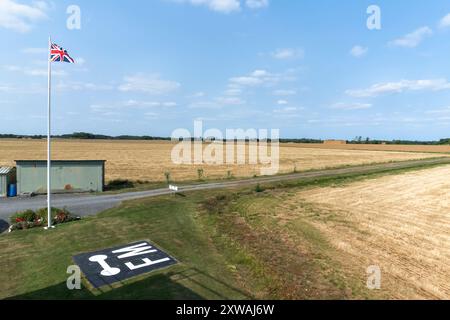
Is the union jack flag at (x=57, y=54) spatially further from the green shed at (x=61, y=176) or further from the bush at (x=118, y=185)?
the bush at (x=118, y=185)

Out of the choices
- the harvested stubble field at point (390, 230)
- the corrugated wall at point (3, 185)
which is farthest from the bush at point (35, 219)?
the harvested stubble field at point (390, 230)

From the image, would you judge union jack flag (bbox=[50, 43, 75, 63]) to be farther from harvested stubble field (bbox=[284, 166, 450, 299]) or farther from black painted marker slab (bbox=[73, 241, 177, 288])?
harvested stubble field (bbox=[284, 166, 450, 299])

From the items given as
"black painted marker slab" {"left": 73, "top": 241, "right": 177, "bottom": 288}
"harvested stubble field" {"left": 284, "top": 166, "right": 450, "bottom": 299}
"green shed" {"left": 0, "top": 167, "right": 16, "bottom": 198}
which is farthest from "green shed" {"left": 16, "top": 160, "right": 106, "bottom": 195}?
"harvested stubble field" {"left": 284, "top": 166, "right": 450, "bottom": 299}

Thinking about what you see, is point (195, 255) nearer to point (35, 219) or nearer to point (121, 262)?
point (121, 262)

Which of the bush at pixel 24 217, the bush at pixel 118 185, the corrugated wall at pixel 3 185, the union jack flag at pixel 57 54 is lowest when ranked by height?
the bush at pixel 24 217
